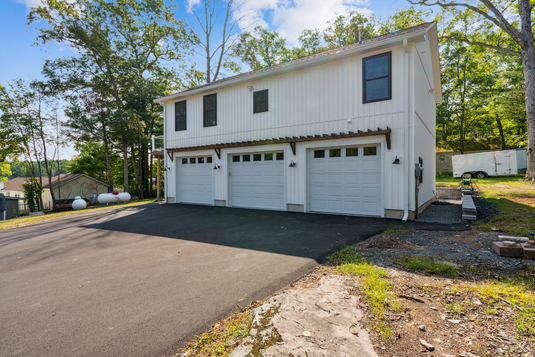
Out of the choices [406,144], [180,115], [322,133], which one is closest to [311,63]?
[322,133]

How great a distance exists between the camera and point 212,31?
2012 centimetres

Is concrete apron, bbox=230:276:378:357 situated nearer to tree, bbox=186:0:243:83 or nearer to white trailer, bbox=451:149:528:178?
tree, bbox=186:0:243:83

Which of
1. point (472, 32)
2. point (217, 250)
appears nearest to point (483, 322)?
point (217, 250)

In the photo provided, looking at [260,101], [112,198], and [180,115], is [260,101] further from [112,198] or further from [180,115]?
[112,198]

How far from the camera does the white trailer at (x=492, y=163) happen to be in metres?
19.7

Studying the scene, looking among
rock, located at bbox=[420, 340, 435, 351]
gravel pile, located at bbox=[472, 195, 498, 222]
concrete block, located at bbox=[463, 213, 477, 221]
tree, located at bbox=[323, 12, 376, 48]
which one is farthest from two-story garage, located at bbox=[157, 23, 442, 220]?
tree, located at bbox=[323, 12, 376, 48]

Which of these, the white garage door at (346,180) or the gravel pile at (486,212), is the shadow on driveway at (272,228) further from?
the gravel pile at (486,212)

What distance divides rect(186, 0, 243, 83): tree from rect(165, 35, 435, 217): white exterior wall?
10.1m

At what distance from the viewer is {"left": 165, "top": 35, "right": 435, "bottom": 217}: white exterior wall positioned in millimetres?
7266

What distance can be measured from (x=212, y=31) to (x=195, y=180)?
47.2 feet

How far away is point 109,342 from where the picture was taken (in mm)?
2064

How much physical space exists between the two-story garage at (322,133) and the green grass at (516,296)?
170 inches

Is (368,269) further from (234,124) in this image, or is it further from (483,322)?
(234,124)

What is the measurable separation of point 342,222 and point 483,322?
4.87 meters
